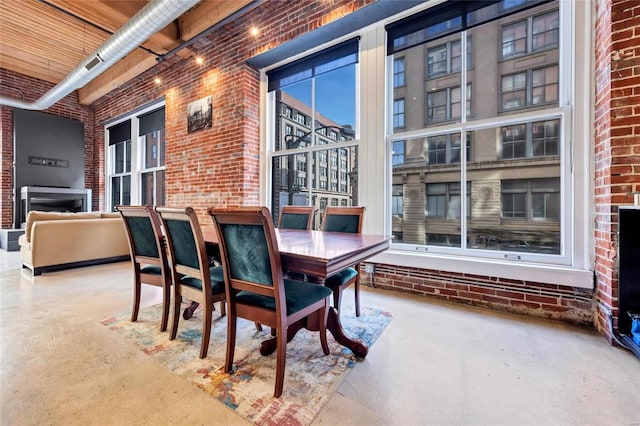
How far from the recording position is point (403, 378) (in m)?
1.50

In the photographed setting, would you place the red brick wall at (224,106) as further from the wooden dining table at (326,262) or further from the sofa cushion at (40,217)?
the wooden dining table at (326,262)

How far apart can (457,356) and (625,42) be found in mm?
2423

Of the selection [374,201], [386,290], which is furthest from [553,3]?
[386,290]

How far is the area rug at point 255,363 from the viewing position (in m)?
1.29

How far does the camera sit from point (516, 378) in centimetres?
149

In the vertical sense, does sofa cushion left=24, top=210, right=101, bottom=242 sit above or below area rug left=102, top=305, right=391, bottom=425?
above

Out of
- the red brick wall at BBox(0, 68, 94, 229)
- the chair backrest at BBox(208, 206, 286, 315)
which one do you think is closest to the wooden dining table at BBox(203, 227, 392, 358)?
the chair backrest at BBox(208, 206, 286, 315)

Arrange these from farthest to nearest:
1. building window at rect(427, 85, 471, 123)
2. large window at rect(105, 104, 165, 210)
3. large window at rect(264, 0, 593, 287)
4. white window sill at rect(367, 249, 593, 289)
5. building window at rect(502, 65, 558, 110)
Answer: large window at rect(105, 104, 165, 210)
building window at rect(427, 85, 471, 123)
building window at rect(502, 65, 558, 110)
large window at rect(264, 0, 593, 287)
white window sill at rect(367, 249, 593, 289)

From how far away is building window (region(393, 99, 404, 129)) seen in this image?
3.24 meters

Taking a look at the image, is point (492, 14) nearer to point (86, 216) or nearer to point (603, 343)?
point (603, 343)

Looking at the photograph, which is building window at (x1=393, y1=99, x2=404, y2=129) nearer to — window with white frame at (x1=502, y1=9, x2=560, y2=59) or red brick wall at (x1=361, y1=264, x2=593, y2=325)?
window with white frame at (x1=502, y1=9, x2=560, y2=59)

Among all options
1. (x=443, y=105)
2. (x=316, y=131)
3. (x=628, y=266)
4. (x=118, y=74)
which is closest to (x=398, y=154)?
(x=443, y=105)

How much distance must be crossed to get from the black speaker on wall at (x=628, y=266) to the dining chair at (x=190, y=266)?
8.88ft

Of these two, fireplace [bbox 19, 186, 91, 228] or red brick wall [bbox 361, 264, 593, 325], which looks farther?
fireplace [bbox 19, 186, 91, 228]
